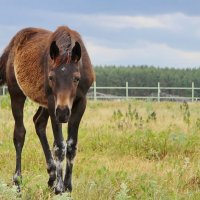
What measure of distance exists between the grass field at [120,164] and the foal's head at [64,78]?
3.26ft

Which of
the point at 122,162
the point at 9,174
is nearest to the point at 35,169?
the point at 9,174

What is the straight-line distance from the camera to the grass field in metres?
6.34

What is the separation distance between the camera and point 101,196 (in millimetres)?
6168

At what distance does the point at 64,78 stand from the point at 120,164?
3895 millimetres

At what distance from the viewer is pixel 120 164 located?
30.1 feet

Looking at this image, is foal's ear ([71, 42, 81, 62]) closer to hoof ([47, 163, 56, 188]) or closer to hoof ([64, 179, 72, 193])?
hoof ([64, 179, 72, 193])

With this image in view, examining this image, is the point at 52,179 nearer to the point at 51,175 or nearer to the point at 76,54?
the point at 51,175

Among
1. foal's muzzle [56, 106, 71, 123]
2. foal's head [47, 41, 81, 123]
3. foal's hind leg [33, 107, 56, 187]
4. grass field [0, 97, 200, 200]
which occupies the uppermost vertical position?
foal's head [47, 41, 81, 123]

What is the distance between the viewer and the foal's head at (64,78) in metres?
5.44

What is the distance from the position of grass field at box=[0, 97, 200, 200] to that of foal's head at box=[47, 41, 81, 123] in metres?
0.99

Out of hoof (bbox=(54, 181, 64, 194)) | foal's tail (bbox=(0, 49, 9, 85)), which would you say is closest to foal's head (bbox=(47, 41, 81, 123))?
hoof (bbox=(54, 181, 64, 194))

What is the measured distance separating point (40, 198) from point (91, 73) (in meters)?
1.75

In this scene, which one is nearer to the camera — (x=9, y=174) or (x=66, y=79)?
(x=66, y=79)

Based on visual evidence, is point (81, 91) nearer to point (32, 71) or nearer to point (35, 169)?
point (32, 71)
